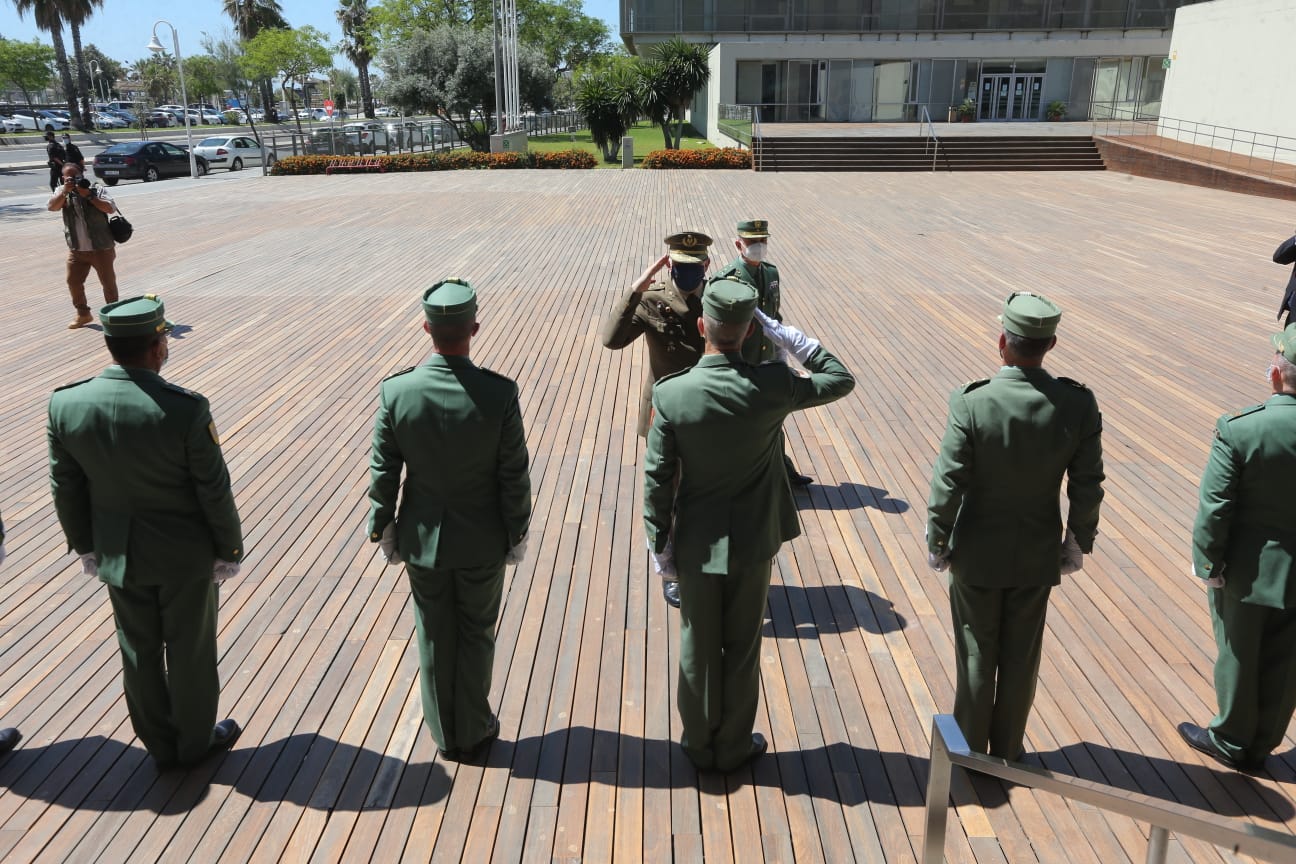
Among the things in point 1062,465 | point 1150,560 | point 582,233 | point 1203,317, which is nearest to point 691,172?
point 582,233

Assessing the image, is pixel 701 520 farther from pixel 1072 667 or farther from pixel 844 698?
pixel 1072 667

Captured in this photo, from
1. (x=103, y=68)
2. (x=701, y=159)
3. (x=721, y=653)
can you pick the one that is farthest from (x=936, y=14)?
(x=103, y=68)

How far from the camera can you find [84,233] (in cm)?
1000

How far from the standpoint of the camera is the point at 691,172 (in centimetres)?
2578

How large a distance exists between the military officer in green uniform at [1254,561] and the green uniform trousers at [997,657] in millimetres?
589

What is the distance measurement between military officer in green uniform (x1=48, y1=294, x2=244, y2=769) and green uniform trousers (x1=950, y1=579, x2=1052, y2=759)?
8.38 ft

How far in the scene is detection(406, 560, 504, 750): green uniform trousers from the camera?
3389 millimetres

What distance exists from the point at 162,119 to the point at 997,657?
7186 centimetres

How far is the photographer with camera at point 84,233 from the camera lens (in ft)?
32.1

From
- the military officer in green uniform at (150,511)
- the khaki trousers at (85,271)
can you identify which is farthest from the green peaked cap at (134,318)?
the khaki trousers at (85,271)

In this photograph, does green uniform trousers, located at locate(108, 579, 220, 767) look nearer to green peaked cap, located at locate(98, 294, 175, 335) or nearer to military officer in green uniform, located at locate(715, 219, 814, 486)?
green peaked cap, located at locate(98, 294, 175, 335)

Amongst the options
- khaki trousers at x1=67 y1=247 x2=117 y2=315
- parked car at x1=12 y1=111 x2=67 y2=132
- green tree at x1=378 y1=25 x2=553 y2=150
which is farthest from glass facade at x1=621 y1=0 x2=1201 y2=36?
parked car at x1=12 y1=111 x2=67 y2=132

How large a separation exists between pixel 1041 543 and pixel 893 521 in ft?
8.07

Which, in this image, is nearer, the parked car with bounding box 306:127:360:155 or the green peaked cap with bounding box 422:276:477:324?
the green peaked cap with bounding box 422:276:477:324
